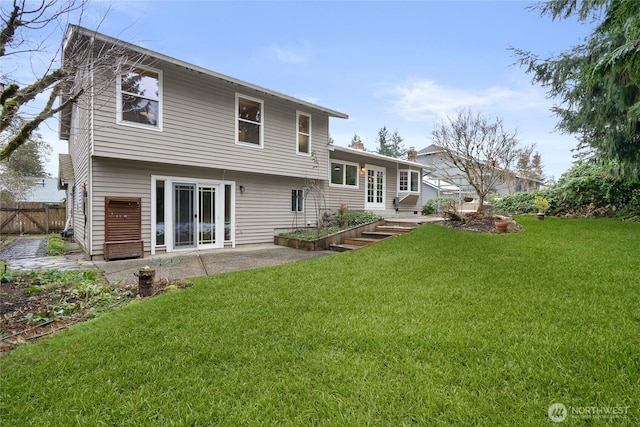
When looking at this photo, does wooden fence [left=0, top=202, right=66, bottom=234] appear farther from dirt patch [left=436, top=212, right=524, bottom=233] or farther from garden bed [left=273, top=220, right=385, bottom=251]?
dirt patch [left=436, top=212, right=524, bottom=233]

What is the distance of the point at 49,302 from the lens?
3818 millimetres

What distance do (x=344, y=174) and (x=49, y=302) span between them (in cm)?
1013

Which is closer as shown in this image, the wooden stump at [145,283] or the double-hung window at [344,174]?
the wooden stump at [145,283]

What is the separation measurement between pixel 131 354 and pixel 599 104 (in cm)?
969

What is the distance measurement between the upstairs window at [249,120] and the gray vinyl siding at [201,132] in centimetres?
16

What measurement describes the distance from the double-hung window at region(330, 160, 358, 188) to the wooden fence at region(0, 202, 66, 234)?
1323 centimetres

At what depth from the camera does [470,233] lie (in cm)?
790

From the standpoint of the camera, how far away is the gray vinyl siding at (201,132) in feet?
22.1

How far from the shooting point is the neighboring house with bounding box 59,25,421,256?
687 cm

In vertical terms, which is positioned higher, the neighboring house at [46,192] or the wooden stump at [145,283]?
the neighboring house at [46,192]

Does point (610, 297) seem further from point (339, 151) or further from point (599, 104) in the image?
point (339, 151)

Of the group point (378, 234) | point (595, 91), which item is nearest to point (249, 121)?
point (378, 234)

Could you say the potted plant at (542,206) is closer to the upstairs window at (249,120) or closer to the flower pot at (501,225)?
the flower pot at (501,225)


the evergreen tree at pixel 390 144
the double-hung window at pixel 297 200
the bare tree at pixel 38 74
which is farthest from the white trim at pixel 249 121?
the evergreen tree at pixel 390 144
